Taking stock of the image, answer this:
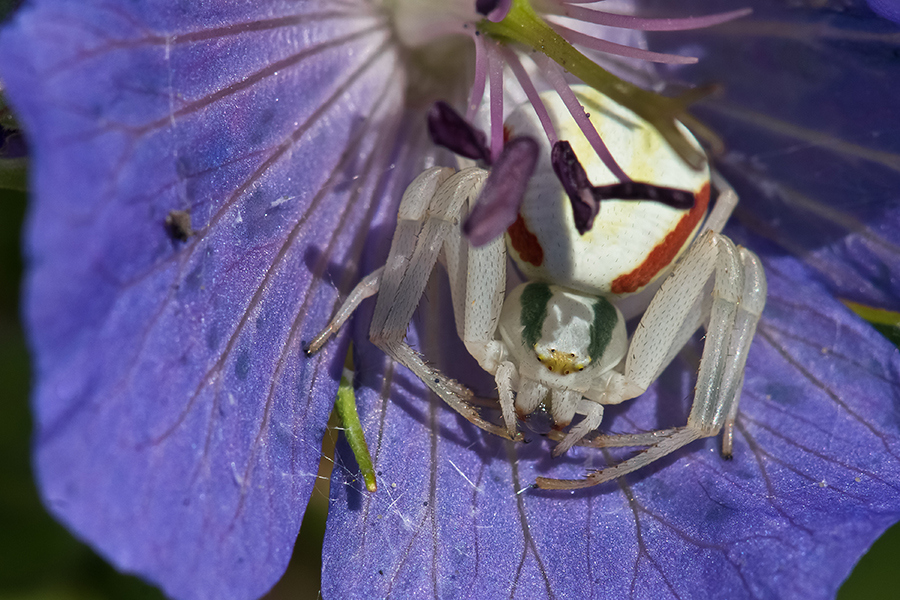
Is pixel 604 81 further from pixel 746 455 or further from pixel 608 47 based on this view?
pixel 746 455

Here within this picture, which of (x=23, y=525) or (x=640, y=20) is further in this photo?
(x=23, y=525)

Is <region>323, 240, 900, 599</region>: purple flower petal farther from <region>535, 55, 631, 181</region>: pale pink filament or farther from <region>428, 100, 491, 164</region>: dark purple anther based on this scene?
<region>535, 55, 631, 181</region>: pale pink filament

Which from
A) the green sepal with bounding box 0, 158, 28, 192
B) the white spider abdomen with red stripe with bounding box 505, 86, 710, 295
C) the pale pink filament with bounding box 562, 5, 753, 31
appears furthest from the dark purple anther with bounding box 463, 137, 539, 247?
the green sepal with bounding box 0, 158, 28, 192

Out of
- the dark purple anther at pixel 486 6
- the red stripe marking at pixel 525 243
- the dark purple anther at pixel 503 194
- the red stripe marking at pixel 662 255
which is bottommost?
the red stripe marking at pixel 662 255

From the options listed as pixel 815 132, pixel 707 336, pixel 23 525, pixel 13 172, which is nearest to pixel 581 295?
pixel 707 336

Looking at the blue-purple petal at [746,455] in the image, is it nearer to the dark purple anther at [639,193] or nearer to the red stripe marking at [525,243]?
the red stripe marking at [525,243]

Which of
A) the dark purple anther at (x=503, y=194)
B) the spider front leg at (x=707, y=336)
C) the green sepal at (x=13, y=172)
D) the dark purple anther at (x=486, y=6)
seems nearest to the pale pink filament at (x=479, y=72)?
the dark purple anther at (x=486, y=6)

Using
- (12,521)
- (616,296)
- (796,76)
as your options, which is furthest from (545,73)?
(12,521)
